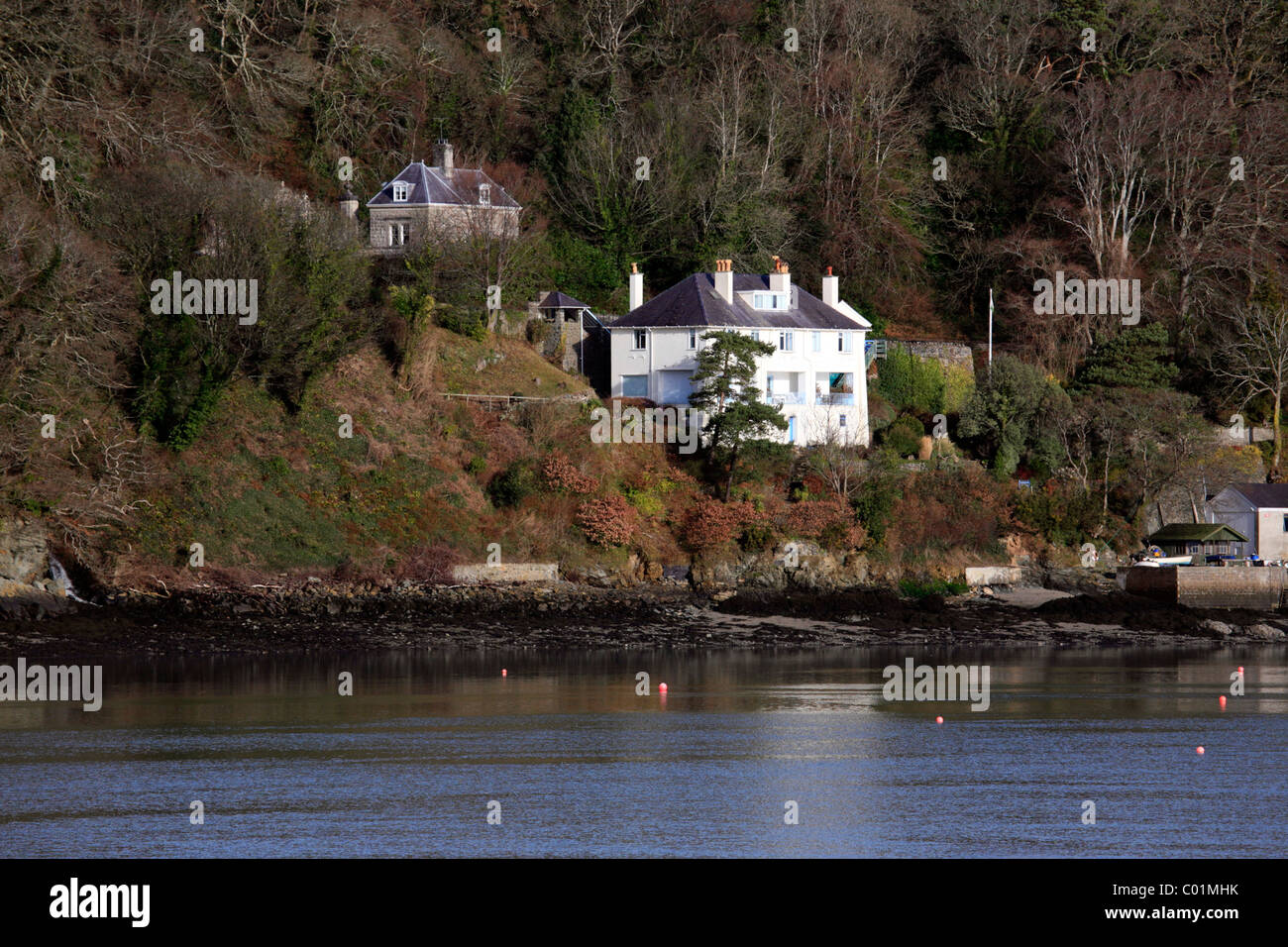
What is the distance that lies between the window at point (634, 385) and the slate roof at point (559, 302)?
4.77m

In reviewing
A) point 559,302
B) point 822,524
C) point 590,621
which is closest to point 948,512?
point 822,524

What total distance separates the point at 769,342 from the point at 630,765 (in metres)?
36.8

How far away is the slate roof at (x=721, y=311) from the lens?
63594 millimetres

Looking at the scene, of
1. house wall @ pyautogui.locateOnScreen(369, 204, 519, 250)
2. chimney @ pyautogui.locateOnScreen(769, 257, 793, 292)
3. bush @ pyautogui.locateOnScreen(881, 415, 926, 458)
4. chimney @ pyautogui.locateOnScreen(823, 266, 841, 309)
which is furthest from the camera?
chimney @ pyautogui.locateOnScreen(823, 266, 841, 309)

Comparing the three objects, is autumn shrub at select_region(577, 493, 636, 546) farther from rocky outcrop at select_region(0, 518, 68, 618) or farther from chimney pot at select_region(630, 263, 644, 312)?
rocky outcrop at select_region(0, 518, 68, 618)

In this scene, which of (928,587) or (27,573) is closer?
(27,573)

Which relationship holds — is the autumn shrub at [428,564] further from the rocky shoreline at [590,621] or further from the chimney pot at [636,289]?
the chimney pot at [636,289]

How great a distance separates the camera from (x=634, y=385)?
64.6 metres

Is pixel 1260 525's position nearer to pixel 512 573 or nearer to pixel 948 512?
pixel 948 512

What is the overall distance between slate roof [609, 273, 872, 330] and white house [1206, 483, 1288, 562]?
601 inches

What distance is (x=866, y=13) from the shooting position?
3211 inches

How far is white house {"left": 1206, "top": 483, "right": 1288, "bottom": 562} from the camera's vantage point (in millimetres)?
63781

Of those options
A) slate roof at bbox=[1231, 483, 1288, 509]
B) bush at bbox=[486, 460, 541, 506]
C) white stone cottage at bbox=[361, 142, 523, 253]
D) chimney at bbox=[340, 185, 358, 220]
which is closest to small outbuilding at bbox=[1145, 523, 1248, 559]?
slate roof at bbox=[1231, 483, 1288, 509]
